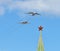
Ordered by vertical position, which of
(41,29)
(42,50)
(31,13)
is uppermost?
(31,13)

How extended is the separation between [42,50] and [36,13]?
6998 mm

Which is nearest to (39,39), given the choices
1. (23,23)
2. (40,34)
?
(40,34)

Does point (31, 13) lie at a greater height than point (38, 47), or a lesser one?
greater

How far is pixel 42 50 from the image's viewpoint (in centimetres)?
4834

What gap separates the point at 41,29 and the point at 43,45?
3.06 m

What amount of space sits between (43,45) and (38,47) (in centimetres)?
101

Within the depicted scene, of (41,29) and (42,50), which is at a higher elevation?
(41,29)

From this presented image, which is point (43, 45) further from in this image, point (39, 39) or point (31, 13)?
point (31, 13)

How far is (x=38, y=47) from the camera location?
48156mm

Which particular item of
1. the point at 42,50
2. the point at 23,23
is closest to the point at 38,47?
the point at 42,50

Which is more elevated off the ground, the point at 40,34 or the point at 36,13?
the point at 36,13

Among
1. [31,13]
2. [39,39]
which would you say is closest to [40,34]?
[39,39]

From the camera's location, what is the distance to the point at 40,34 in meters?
48.9

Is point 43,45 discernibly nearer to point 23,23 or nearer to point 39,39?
point 39,39
